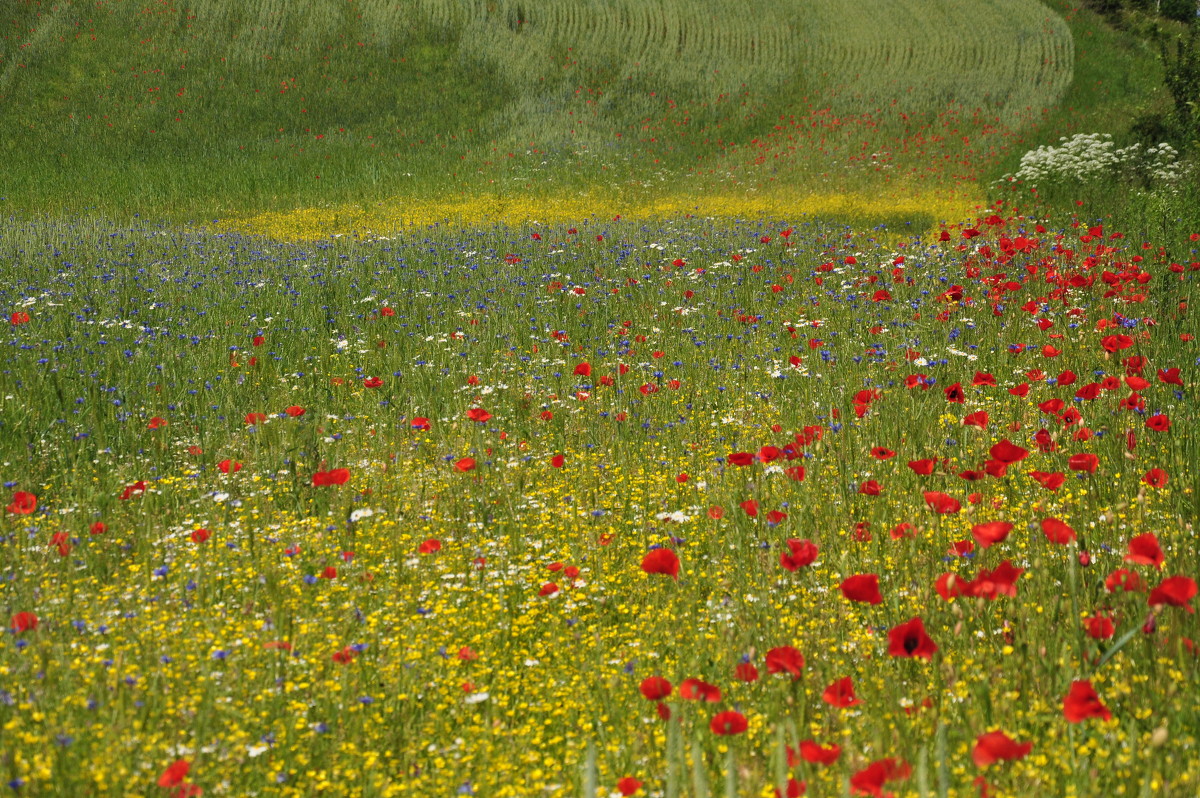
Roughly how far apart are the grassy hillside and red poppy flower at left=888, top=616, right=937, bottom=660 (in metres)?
16.2

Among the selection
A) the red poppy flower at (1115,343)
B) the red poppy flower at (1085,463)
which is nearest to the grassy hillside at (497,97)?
the red poppy flower at (1115,343)

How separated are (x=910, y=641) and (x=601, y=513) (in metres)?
1.69

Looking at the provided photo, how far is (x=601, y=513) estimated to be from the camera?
3471 millimetres

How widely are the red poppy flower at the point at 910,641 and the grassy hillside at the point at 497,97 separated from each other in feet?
53.0

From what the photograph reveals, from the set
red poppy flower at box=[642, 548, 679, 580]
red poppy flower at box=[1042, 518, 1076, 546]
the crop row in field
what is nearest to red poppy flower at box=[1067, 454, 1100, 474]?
the crop row in field

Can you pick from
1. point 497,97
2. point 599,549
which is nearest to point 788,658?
point 599,549

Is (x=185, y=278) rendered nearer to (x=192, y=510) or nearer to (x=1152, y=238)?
(x=192, y=510)

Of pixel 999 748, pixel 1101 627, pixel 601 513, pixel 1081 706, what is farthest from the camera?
pixel 601 513

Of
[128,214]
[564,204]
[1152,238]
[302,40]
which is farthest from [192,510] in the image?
[302,40]

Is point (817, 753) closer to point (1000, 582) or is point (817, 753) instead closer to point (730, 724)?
point (730, 724)

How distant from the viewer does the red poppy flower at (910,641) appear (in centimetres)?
188

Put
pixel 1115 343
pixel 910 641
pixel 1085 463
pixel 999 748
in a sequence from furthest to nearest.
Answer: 1. pixel 1115 343
2. pixel 1085 463
3. pixel 910 641
4. pixel 999 748

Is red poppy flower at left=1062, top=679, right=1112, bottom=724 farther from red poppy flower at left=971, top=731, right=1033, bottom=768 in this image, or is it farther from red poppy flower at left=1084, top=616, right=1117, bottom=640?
red poppy flower at left=1084, top=616, right=1117, bottom=640

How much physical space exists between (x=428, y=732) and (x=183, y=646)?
0.87 meters
